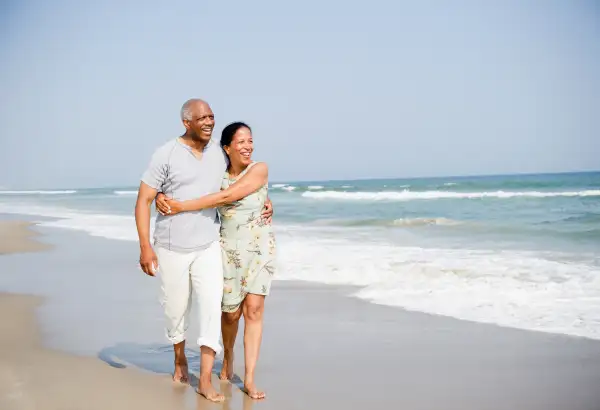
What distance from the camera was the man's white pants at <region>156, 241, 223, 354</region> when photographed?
3783 mm

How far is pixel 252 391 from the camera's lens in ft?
12.2

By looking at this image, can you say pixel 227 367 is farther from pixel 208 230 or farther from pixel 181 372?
pixel 208 230

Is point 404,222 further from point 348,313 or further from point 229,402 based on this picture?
point 229,402

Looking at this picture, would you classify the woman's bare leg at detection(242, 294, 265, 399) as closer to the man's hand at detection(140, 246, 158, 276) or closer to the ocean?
the man's hand at detection(140, 246, 158, 276)

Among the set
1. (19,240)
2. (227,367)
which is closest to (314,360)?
(227,367)

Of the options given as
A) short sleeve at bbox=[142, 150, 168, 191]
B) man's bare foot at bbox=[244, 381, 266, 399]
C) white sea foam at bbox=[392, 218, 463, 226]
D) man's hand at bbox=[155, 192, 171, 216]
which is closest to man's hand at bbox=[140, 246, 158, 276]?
man's hand at bbox=[155, 192, 171, 216]

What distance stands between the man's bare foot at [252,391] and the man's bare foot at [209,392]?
0.50 ft

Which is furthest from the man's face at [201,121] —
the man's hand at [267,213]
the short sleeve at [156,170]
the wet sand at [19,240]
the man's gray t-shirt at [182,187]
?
the wet sand at [19,240]

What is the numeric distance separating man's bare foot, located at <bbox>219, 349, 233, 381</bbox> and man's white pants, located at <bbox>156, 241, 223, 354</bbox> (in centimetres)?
35

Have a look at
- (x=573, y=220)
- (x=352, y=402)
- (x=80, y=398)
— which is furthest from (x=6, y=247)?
(x=573, y=220)

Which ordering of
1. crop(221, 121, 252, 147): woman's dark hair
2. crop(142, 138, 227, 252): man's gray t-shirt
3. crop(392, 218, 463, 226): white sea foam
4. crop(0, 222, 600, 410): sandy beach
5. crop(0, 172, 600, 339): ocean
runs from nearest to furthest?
crop(0, 222, 600, 410): sandy beach < crop(142, 138, 227, 252): man's gray t-shirt < crop(221, 121, 252, 147): woman's dark hair < crop(0, 172, 600, 339): ocean < crop(392, 218, 463, 226): white sea foam

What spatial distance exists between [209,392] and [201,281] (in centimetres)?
66

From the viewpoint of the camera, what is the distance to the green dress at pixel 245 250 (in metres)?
3.83

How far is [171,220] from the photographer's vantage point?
12.5ft
